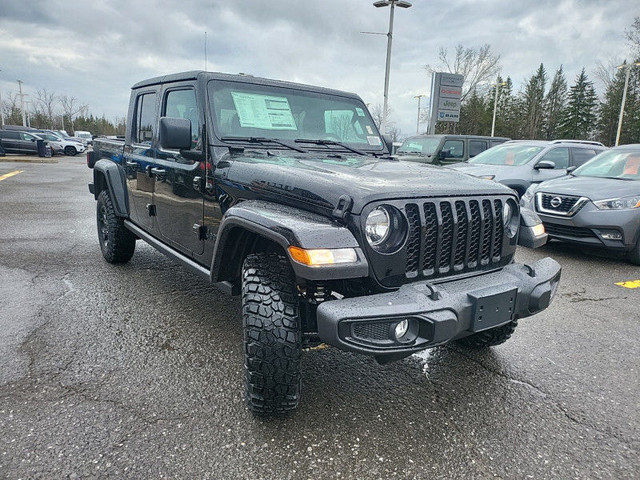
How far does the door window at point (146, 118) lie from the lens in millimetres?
3918

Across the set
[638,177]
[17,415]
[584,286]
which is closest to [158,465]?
[17,415]

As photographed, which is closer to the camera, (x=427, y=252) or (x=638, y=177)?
(x=427, y=252)

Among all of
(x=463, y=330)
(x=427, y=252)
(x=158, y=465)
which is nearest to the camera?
(x=158, y=465)

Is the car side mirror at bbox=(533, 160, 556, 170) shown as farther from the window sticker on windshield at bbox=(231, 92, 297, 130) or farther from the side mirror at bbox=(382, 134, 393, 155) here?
the window sticker on windshield at bbox=(231, 92, 297, 130)

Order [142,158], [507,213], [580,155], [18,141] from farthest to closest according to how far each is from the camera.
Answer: [18,141] → [580,155] → [142,158] → [507,213]

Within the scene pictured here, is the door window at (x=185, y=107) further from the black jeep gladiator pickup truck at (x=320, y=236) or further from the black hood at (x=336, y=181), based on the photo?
the black hood at (x=336, y=181)

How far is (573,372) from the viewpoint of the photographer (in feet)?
9.57

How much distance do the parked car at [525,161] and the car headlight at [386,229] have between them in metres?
6.51

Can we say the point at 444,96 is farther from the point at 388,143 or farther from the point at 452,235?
the point at 452,235

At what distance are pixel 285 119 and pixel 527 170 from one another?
6.41 meters

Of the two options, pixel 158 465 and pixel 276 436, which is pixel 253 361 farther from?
pixel 158 465

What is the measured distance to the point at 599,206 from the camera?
5.48 meters

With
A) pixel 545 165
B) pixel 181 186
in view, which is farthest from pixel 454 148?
pixel 181 186

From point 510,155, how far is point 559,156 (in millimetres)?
983
